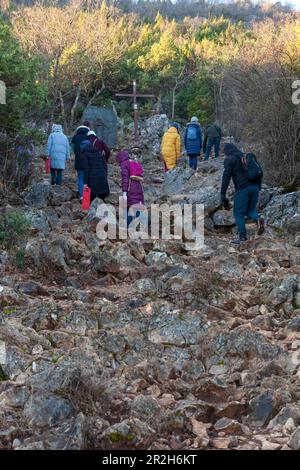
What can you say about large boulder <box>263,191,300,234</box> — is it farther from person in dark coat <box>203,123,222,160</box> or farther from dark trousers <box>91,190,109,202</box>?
person in dark coat <box>203,123,222,160</box>

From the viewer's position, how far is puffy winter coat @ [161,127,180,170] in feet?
43.9

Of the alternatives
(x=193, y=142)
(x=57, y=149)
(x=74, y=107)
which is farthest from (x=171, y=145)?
(x=74, y=107)

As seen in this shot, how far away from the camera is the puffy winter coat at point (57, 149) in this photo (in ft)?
37.2

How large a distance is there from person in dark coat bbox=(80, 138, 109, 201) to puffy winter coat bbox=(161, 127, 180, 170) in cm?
347

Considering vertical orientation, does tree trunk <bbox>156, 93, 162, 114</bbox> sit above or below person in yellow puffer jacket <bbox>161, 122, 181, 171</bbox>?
above

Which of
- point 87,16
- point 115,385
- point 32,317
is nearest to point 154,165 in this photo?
point 87,16

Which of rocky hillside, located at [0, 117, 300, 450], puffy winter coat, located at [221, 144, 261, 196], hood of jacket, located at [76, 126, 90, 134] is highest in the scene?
hood of jacket, located at [76, 126, 90, 134]

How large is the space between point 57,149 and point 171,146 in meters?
3.12

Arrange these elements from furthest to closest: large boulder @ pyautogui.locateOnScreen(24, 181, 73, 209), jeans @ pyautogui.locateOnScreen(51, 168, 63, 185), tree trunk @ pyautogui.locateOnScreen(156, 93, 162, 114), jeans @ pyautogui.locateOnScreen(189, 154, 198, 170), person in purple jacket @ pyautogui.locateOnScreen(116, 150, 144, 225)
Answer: tree trunk @ pyautogui.locateOnScreen(156, 93, 162, 114), jeans @ pyautogui.locateOnScreen(189, 154, 198, 170), jeans @ pyautogui.locateOnScreen(51, 168, 63, 185), large boulder @ pyautogui.locateOnScreen(24, 181, 73, 209), person in purple jacket @ pyautogui.locateOnScreen(116, 150, 144, 225)

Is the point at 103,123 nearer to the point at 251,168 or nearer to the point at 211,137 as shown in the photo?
the point at 211,137

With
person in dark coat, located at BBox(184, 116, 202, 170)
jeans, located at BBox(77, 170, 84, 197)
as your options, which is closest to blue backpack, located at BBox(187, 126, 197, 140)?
person in dark coat, located at BBox(184, 116, 202, 170)

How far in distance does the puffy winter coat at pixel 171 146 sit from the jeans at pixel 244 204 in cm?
487

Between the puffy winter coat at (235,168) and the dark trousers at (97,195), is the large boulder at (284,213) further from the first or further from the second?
the dark trousers at (97,195)

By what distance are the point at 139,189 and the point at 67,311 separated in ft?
12.3
